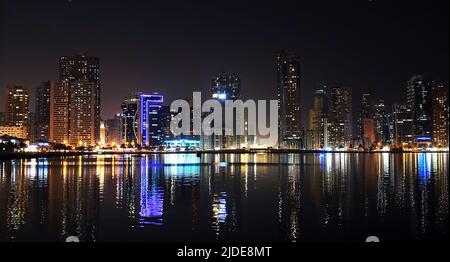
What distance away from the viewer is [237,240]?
58.7 ft

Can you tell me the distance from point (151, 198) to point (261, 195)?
6.69 meters

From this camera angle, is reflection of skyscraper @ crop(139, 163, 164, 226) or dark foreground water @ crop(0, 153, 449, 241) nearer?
dark foreground water @ crop(0, 153, 449, 241)

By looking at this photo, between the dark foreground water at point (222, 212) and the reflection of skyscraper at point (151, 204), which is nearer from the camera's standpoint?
the dark foreground water at point (222, 212)

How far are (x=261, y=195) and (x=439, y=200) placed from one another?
10030 mm

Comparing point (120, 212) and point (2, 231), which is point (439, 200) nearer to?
point (120, 212)

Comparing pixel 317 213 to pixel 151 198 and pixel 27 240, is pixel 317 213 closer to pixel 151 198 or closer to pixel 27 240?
pixel 151 198

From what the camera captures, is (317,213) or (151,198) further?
(151,198)

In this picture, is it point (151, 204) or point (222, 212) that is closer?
point (222, 212)
